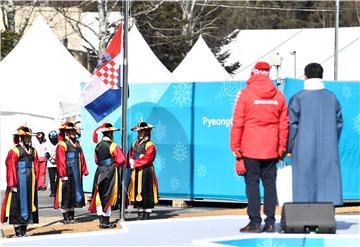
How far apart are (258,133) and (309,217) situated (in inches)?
41.4

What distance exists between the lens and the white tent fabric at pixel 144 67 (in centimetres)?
2659

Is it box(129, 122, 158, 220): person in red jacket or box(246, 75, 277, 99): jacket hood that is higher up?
box(246, 75, 277, 99): jacket hood

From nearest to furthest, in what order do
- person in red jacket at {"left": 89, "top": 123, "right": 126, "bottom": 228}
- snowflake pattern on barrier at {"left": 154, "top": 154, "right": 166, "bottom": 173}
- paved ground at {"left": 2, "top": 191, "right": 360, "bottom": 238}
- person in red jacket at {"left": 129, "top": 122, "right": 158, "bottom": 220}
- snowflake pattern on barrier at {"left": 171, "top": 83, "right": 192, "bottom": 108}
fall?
person in red jacket at {"left": 89, "top": 123, "right": 126, "bottom": 228}, paved ground at {"left": 2, "top": 191, "right": 360, "bottom": 238}, person in red jacket at {"left": 129, "top": 122, "right": 158, "bottom": 220}, snowflake pattern on barrier at {"left": 171, "top": 83, "right": 192, "bottom": 108}, snowflake pattern on barrier at {"left": 154, "top": 154, "right": 166, "bottom": 173}

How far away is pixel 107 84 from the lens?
1485cm

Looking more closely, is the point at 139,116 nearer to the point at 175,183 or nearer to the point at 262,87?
the point at 175,183

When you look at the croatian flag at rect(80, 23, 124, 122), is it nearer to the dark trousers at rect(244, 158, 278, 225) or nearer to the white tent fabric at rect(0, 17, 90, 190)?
the dark trousers at rect(244, 158, 278, 225)

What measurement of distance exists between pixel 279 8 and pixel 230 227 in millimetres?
58401

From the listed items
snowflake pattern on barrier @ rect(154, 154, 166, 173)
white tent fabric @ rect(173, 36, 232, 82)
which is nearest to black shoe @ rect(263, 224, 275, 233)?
snowflake pattern on barrier @ rect(154, 154, 166, 173)

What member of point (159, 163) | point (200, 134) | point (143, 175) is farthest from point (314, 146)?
point (159, 163)

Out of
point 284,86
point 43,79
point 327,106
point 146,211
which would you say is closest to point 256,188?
point 327,106

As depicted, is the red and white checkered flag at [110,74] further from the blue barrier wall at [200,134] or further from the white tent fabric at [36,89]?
the white tent fabric at [36,89]

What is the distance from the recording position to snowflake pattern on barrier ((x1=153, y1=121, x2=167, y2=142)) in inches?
751

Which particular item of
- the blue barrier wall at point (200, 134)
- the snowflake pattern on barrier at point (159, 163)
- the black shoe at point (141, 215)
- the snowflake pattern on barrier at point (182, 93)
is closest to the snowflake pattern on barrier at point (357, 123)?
the blue barrier wall at point (200, 134)

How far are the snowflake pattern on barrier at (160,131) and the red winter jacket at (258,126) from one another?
9.36 metres
